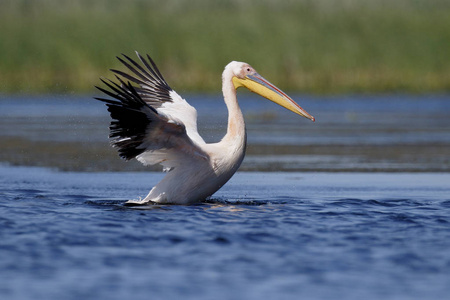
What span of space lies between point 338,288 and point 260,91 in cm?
423

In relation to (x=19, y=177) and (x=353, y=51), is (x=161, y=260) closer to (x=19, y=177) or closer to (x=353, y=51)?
(x=19, y=177)

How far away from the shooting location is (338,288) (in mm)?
5508

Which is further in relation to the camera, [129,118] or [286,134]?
[286,134]

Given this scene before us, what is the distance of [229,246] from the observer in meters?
6.61

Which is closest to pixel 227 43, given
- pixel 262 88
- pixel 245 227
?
pixel 262 88

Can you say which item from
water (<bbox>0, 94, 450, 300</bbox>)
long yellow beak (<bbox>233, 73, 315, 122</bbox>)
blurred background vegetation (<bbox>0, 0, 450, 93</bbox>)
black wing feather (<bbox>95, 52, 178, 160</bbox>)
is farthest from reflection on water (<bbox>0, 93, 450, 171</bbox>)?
blurred background vegetation (<bbox>0, 0, 450, 93</bbox>)

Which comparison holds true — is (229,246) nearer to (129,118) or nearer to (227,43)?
(129,118)

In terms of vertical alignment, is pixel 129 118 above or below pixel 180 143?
above

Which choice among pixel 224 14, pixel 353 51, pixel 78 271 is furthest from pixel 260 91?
pixel 224 14

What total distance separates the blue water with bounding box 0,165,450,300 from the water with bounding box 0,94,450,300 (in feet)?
0.04

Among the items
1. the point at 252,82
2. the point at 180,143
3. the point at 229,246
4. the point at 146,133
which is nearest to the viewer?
the point at 229,246

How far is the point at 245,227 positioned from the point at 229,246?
0.74m

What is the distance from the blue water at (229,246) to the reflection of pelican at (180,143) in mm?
282

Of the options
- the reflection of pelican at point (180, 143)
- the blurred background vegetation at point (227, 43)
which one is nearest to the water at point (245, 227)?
the reflection of pelican at point (180, 143)
